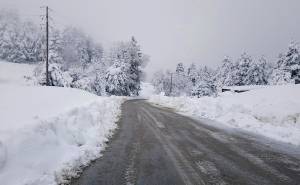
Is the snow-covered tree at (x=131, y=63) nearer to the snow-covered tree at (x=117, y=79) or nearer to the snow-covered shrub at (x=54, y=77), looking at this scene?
the snow-covered tree at (x=117, y=79)

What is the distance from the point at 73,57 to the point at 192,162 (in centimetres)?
10332

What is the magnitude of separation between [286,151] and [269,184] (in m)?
4.03

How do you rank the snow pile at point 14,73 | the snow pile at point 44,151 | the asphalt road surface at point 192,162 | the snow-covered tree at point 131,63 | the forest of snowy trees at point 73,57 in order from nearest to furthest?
the snow pile at point 44,151 < the asphalt road surface at point 192,162 < the forest of snowy trees at point 73,57 < the snow pile at point 14,73 < the snow-covered tree at point 131,63

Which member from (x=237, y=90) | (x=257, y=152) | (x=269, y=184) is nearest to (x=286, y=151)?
(x=257, y=152)

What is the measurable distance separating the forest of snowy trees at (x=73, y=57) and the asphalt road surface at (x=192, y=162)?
40.9 metres

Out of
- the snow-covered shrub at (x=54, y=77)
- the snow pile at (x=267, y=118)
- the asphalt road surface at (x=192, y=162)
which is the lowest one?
the asphalt road surface at (x=192, y=162)

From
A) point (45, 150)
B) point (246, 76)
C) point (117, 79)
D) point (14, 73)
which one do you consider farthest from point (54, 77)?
point (246, 76)

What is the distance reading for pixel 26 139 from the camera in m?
6.53

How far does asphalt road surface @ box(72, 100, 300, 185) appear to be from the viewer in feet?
21.2

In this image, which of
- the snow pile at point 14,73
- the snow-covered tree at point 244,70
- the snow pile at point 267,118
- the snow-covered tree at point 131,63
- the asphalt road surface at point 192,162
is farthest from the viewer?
the snow-covered tree at point 244,70

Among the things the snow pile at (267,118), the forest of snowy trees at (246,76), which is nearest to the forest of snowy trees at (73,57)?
the forest of snowy trees at (246,76)

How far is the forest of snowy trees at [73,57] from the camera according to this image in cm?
5897

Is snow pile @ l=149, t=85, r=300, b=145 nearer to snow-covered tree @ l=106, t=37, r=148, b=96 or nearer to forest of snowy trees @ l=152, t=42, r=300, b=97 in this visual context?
forest of snowy trees @ l=152, t=42, r=300, b=97

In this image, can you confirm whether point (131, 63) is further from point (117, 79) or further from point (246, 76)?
point (246, 76)
